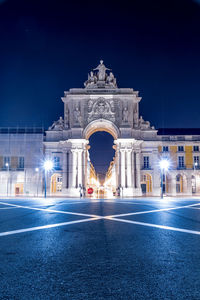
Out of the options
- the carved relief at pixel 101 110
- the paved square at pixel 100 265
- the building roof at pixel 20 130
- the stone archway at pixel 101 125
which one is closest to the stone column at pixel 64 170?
the stone archway at pixel 101 125

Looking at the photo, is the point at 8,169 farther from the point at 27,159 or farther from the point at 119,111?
the point at 119,111

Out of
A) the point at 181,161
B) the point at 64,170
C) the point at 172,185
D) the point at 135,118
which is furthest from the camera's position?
the point at 181,161

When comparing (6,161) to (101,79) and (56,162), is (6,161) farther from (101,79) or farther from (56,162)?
(101,79)

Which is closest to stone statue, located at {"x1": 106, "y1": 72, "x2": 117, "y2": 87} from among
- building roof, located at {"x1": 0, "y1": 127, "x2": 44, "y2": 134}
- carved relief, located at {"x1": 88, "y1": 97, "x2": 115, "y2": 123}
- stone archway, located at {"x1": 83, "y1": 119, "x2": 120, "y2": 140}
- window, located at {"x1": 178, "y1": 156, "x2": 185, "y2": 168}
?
carved relief, located at {"x1": 88, "y1": 97, "x2": 115, "y2": 123}

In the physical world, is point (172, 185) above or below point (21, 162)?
below

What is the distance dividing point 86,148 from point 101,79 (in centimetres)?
1515

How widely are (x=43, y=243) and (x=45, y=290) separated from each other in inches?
138

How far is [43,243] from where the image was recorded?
7.39 metres

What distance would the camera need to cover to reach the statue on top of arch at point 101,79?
162 ft

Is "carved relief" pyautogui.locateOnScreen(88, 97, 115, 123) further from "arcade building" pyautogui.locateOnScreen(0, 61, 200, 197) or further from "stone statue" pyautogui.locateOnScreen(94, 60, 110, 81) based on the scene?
"stone statue" pyautogui.locateOnScreen(94, 60, 110, 81)

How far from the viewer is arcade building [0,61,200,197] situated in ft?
153

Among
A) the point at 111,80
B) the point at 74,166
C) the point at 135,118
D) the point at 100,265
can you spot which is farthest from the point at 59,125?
the point at 100,265

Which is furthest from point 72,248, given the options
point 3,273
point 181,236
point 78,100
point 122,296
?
point 78,100

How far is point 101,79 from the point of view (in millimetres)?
50281
